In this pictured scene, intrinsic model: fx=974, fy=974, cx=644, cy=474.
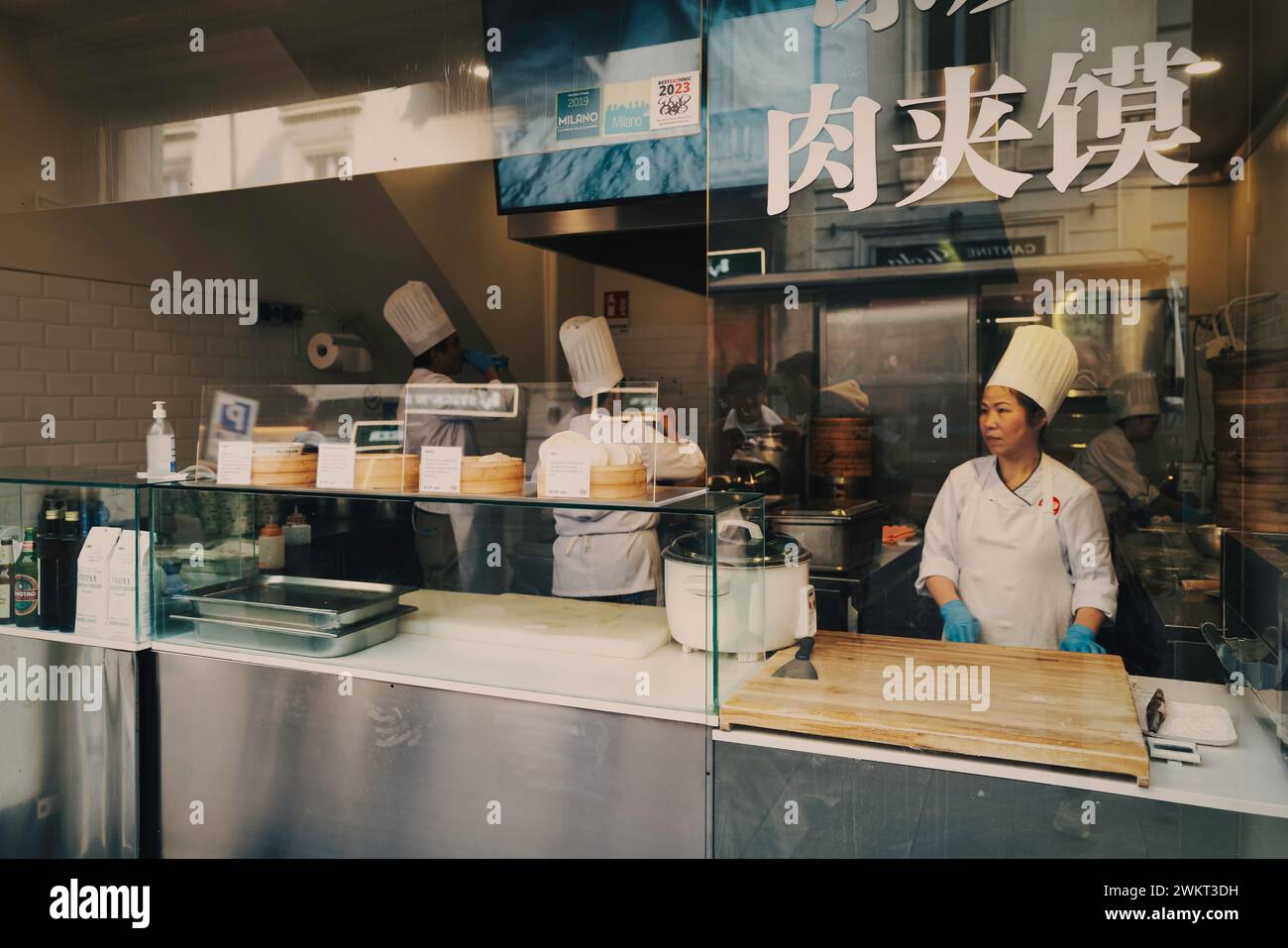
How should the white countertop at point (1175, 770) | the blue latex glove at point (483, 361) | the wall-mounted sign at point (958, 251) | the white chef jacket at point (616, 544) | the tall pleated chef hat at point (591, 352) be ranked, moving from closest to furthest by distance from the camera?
the white countertop at point (1175, 770), the white chef jacket at point (616, 544), the wall-mounted sign at point (958, 251), the tall pleated chef hat at point (591, 352), the blue latex glove at point (483, 361)

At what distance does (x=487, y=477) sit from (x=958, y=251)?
1.52 meters

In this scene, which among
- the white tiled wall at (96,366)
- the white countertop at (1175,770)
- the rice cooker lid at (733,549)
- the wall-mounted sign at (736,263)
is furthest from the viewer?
the white tiled wall at (96,366)

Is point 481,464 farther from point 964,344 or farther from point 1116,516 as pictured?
point 1116,516

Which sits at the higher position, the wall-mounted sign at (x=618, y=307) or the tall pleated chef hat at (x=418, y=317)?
the wall-mounted sign at (x=618, y=307)

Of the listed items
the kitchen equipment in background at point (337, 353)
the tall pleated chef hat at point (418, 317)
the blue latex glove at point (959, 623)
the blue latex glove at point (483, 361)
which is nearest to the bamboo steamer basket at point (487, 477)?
the blue latex glove at point (959, 623)

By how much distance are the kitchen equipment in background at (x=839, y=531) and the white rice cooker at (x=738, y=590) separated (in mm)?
885

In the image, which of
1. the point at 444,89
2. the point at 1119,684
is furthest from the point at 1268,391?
the point at 444,89

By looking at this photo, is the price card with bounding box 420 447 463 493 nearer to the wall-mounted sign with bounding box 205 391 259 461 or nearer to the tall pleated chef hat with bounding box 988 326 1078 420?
the wall-mounted sign with bounding box 205 391 259 461

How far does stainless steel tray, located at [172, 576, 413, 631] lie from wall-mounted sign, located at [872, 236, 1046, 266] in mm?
1578

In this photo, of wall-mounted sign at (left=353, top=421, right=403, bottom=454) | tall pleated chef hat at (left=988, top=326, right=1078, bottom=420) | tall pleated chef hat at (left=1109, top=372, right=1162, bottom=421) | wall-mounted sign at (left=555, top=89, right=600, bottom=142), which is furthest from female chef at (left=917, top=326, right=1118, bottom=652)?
wall-mounted sign at (left=353, top=421, right=403, bottom=454)

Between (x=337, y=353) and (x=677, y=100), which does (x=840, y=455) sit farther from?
(x=337, y=353)

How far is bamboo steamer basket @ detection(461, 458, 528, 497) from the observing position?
5.95 ft

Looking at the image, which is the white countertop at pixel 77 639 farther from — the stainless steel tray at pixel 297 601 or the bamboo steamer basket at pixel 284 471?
the bamboo steamer basket at pixel 284 471

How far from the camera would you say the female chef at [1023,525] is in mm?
2531
